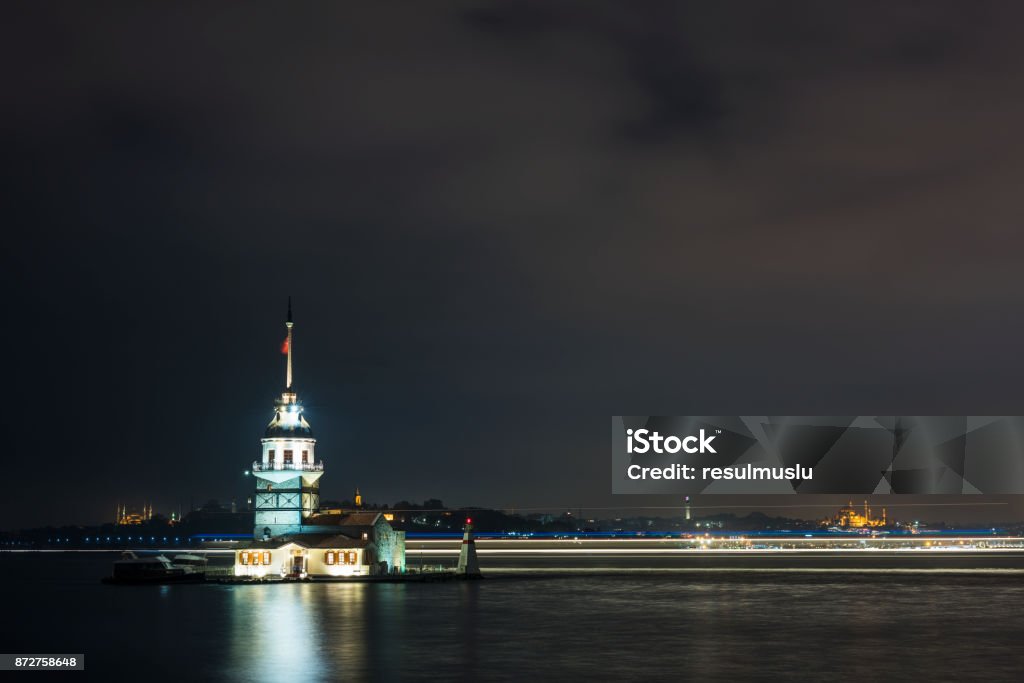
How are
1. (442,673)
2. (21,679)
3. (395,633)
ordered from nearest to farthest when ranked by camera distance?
(21,679), (442,673), (395,633)

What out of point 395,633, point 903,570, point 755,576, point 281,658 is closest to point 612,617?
point 395,633

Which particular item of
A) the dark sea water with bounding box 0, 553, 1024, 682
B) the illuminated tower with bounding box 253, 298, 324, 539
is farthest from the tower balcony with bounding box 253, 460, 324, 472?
the dark sea water with bounding box 0, 553, 1024, 682

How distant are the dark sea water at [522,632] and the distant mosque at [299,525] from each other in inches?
158

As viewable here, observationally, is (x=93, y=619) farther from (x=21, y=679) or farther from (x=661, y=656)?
(x=661, y=656)

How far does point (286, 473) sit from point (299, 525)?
435cm

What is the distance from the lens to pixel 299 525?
94.1 metres

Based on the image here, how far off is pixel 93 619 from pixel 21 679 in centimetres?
2558

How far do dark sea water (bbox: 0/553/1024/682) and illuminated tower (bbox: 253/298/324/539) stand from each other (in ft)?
30.1

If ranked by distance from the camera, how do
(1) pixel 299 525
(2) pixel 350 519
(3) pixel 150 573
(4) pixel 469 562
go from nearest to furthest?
(2) pixel 350 519
(1) pixel 299 525
(4) pixel 469 562
(3) pixel 150 573

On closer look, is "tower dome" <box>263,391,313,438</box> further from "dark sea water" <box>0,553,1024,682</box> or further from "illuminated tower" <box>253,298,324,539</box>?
"dark sea water" <box>0,553,1024,682</box>

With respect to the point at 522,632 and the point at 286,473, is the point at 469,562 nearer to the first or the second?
the point at 286,473

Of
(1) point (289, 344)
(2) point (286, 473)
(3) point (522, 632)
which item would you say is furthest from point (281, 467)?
(3) point (522, 632)

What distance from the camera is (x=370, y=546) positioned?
88.2m

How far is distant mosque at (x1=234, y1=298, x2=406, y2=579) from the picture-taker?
3425 inches
